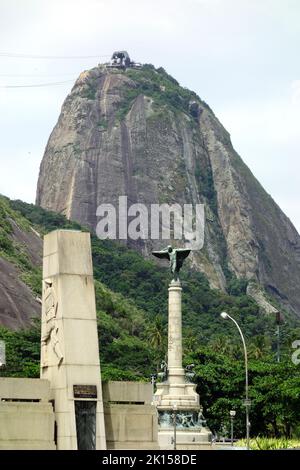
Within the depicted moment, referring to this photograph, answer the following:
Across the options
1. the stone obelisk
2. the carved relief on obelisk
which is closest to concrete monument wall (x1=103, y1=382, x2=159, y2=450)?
the stone obelisk

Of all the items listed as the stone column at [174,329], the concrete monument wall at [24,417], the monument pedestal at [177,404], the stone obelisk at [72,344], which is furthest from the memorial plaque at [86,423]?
the stone column at [174,329]

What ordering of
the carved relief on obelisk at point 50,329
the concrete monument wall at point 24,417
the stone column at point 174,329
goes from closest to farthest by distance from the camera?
the concrete monument wall at point 24,417, the carved relief on obelisk at point 50,329, the stone column at point 174,329

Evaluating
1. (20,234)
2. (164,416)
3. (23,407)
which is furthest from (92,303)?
(20,234)

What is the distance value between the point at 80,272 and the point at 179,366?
2695 centimetres

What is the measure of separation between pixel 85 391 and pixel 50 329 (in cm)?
277

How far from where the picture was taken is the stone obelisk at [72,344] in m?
37.9

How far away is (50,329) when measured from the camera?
129ft

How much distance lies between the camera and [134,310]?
641 ft

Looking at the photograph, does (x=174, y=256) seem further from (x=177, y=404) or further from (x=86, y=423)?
(x=86, y=423)

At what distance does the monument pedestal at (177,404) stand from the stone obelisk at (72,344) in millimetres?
19928

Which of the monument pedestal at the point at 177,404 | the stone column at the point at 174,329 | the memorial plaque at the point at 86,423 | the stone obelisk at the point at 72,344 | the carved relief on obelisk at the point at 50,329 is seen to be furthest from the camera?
the stone column at the point at 174,329

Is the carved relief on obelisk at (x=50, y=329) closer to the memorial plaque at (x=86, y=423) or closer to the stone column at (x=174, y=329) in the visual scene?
the memorial plaque at (x=86, y=423)

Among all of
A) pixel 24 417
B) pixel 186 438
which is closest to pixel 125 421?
pixel 24 417
